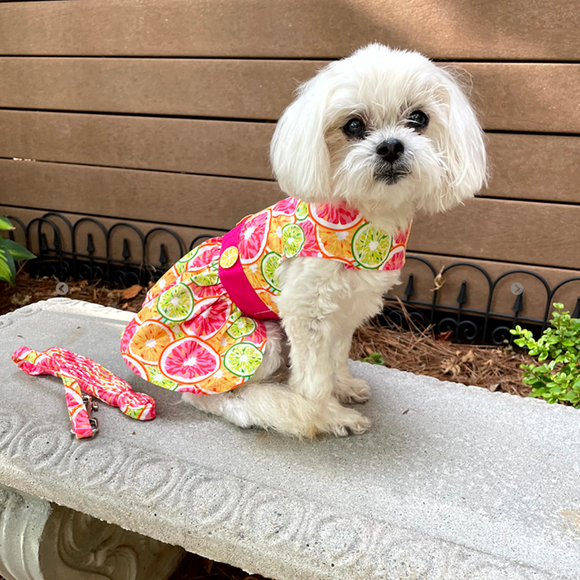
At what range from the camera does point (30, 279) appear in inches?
110

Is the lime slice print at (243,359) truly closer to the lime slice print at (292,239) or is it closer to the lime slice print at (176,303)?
the lime slice print at (176,303)

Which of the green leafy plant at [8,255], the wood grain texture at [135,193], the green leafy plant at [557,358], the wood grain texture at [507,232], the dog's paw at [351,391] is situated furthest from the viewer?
the wood grain texture at [135,193]

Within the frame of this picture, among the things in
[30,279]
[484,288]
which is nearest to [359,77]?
[484,288]

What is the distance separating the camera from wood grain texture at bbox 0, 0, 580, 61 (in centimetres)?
175

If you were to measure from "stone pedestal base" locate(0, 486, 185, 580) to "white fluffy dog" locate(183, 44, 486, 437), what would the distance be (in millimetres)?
546

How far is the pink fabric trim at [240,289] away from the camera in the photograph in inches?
47.6

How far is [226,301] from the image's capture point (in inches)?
50.1

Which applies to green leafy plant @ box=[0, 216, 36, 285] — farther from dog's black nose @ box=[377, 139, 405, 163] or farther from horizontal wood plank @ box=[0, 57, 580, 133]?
dog's black nose @ box=[377, 139, 405, 163]

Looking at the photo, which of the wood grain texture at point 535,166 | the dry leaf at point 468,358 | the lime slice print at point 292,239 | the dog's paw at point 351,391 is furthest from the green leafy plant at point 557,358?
the lime slice print at point 292,239

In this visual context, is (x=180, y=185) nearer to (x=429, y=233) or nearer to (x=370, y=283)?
(x=429, y=233)

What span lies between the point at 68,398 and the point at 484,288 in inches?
62.5

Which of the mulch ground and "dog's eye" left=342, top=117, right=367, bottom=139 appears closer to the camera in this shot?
"dog's eye" left=342, top=117, right=367, bottom=139

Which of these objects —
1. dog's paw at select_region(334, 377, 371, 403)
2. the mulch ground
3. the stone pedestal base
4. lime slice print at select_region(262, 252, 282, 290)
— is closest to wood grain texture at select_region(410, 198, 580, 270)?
the mulch ground

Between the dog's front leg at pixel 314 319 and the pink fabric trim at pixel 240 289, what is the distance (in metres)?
0.11
